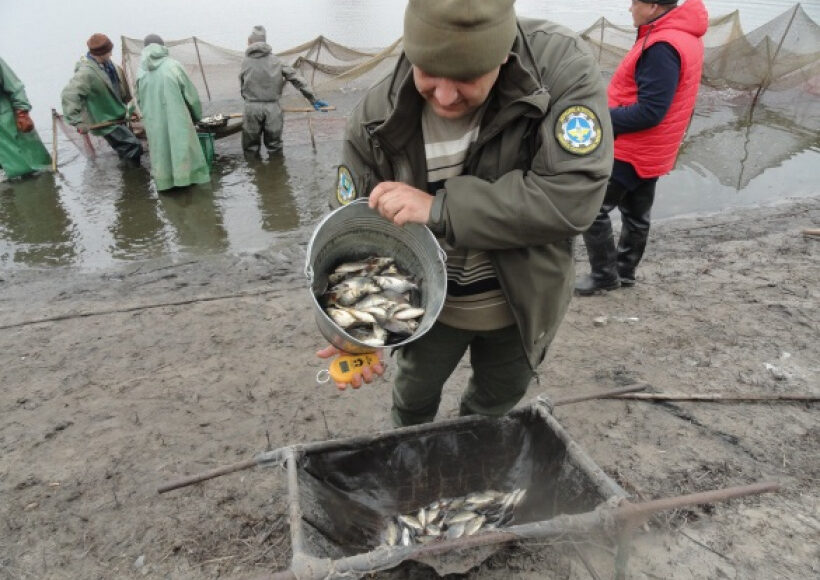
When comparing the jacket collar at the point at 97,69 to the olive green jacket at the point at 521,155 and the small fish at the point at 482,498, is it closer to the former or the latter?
the olive green jacket at the point at 521,155

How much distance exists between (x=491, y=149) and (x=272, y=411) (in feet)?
8.04

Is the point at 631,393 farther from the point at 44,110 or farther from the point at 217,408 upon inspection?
the point at 44,110

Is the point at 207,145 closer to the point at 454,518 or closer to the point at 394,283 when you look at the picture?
the point at 394,283

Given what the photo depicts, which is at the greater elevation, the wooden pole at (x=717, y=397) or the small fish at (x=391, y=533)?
the small fish at (x=391, y=533)

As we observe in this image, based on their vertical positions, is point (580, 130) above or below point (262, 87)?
above

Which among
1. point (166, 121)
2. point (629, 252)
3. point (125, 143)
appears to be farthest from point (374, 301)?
point (125, 143)

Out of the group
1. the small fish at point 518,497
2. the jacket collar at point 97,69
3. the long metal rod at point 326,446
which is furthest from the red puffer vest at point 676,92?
the jacket collar at point 97,69

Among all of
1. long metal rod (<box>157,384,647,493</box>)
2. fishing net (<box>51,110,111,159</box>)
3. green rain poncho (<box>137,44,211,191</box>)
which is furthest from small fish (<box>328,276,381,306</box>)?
fishing net (<box>51,110,111,159</box>)

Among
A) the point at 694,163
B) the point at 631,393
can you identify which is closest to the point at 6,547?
the point at 631,393

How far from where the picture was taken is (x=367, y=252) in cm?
227

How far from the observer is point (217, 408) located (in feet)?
12.1

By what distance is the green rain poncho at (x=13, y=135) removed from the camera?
8.02 meters

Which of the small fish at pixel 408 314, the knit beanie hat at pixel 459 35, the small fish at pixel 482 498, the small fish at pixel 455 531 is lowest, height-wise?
the small fish at pixel 482 498

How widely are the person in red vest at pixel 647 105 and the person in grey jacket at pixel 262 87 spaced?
598 centimetres
